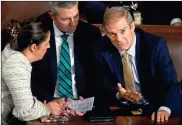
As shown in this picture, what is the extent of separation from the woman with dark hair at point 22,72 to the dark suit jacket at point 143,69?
432 mm

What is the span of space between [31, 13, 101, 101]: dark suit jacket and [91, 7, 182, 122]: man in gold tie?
9cm

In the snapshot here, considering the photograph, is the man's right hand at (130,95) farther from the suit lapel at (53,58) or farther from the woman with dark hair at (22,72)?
the suit lapel at (53,58)

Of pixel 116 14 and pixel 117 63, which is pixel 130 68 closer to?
pixel 117 63

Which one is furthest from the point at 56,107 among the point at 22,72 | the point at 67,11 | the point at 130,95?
the point at 67,11

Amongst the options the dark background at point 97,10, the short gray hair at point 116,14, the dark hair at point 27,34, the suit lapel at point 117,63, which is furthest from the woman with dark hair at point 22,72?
the dark background at point 97,10

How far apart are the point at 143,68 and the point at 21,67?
722 mm

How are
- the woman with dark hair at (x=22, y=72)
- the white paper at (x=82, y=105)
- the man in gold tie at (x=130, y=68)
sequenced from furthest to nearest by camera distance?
the man in gold tie at (x=130, y=68), the white paper at (x=82, y=105), the woman with dark hair at (x=22, y=72)

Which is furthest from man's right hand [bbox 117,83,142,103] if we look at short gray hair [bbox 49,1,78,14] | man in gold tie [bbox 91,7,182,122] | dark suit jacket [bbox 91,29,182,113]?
short gray hair [bbox 49,1,78,14]

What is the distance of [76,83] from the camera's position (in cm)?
244

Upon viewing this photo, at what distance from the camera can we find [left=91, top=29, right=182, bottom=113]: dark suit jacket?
209cm

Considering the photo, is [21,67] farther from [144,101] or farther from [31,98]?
[144,101]

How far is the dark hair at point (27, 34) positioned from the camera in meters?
1.94

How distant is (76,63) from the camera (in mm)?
2412

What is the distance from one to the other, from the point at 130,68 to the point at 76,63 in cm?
37
